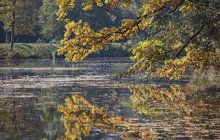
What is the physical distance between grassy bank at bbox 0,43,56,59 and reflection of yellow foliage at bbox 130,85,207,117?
53.9 m

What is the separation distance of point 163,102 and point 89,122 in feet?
28.5

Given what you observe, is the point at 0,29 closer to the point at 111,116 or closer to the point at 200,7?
the point at 111,116

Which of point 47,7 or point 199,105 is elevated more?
point 47,7

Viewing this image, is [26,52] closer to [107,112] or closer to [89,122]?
[107,112]

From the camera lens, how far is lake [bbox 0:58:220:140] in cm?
1961

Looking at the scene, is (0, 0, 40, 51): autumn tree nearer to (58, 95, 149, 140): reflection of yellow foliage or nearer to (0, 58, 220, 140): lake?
(0, 58, 220, 140): lake

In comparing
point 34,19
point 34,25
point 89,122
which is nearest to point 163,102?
point 89,122

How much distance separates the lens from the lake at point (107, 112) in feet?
64.3

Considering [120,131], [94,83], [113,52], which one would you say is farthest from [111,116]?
[113,52]

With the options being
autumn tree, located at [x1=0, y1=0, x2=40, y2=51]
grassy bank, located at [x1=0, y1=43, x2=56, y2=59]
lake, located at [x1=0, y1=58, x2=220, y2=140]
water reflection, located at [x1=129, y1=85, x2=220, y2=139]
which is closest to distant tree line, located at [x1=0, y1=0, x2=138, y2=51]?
autumn tree, located at [x1=0, y1=0, x2=40, y2=51]

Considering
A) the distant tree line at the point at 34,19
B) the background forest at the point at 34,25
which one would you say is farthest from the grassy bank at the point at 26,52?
the distant tree line at the point at 34,19

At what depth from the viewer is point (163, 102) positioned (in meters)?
30.4

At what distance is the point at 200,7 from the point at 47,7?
106 meters

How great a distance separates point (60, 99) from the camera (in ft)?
107
